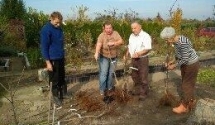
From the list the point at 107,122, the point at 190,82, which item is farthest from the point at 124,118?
the point at 190,82

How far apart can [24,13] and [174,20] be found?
8.19 meters

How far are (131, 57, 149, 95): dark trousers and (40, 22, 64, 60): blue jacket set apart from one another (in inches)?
59.9

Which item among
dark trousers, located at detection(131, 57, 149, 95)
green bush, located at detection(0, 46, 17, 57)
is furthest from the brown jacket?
green bush, located at detection(0, 46, 17, 57)

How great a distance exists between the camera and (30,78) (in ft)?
36.4

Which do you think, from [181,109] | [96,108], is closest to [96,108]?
[96,108]

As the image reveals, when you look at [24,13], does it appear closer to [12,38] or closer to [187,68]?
[12,38]

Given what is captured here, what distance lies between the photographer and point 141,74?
8.25m

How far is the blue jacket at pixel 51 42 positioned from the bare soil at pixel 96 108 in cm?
101

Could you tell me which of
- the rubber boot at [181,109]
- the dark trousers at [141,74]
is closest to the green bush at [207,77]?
the dark trousers at [141,74]

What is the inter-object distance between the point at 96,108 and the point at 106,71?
2.88 ft

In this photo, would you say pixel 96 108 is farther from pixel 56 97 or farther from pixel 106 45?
pixel 106 45

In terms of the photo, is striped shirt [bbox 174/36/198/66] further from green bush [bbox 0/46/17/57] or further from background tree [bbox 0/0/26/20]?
background tree [bbox 0/0/26/20]

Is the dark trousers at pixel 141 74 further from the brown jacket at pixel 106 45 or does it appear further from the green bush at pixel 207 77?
the green bush at pixel 207 77

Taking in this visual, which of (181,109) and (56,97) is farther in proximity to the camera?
(56,97)
